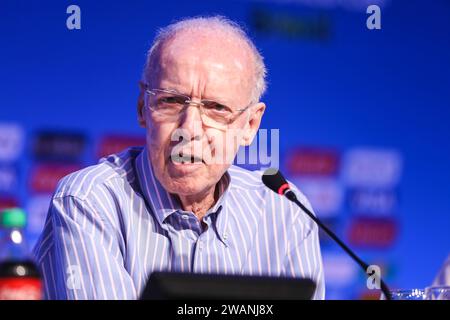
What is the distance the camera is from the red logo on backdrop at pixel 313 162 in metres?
2.68

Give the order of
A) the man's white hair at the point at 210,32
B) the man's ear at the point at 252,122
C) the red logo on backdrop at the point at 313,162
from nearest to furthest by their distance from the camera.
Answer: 1. the man's white hair at the point at 210,32
2. the man's ear at the point at 252,122
3. the red logo on backdrop at the point at 313,162

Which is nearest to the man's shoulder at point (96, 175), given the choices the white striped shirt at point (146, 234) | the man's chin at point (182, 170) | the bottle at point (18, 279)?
the white striped shirt at point (146, 234)

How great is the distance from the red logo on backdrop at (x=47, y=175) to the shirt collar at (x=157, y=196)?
0.54 meters

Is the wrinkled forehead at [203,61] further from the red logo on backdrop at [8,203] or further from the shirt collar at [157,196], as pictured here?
the red logo on backdrop at [8,203]

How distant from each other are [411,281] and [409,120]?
601 mm

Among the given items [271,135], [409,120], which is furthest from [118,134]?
[409,120]

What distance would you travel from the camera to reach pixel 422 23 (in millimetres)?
2912

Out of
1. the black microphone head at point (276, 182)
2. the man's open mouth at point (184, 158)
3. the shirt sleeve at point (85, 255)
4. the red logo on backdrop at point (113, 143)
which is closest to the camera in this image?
the shirt sleeve at point (85, 255)

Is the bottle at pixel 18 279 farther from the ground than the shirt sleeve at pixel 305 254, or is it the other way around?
the bottle at pixel 18 279

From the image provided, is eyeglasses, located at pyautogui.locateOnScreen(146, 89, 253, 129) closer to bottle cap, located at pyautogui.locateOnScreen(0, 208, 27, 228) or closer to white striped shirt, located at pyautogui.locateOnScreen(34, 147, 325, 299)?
white striped shirt, located at pyautogui.locateOnScreen(34, 147, 325, 299)

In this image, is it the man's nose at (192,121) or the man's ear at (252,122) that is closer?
the man's nose at (192,121)

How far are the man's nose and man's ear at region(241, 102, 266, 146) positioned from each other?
22cm

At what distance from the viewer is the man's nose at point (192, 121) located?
190 centimetres

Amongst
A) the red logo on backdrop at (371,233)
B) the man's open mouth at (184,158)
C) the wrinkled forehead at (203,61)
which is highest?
the wrinkled forehead at (203,61)
